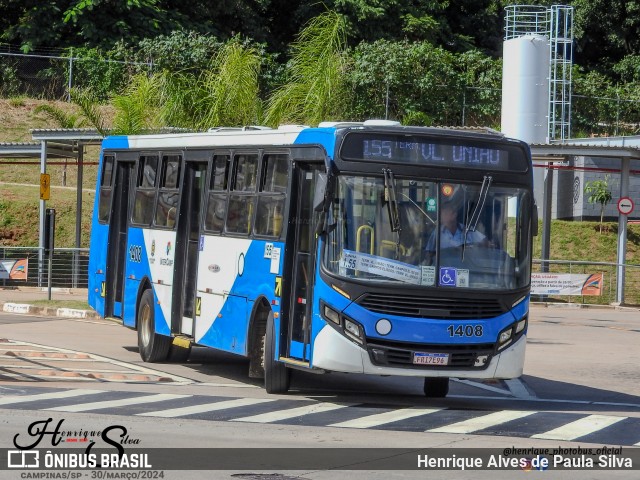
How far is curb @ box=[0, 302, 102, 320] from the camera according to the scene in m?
27.0

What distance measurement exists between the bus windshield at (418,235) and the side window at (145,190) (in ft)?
18.2

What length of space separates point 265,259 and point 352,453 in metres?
4.55

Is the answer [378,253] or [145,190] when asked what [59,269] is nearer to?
[145,190]

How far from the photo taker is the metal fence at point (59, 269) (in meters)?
35.6

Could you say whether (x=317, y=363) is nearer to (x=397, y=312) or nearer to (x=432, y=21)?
(x=397, y=312)

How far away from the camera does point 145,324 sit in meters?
18.7

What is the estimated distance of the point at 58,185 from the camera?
48625 millimetres

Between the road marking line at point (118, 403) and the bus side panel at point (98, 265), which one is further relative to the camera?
the bus side panel at point (98, 265)

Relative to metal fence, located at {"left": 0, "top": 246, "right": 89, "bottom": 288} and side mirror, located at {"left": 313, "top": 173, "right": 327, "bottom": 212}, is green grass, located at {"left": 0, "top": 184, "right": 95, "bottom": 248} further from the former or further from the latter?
side mirror, located at {"left": 313, "top": 173, "right": 327, "bottom": 212}

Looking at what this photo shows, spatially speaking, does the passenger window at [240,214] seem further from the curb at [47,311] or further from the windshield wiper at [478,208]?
the curb at [47,311]

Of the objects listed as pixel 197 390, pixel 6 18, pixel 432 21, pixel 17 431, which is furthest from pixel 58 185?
pixel 17 431

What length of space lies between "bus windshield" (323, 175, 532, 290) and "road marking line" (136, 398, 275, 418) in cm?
192

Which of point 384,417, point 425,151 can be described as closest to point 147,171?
point 425,151

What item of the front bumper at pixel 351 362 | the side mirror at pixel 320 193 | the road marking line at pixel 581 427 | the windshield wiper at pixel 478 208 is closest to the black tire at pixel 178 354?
the front bumper at pixel 351 362
